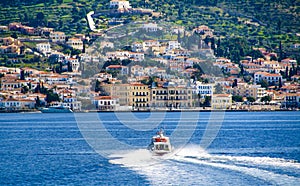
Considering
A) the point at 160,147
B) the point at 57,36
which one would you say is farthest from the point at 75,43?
the point at 160,147

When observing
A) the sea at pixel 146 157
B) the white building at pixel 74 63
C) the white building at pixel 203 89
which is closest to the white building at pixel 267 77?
the white building at pixel 203 89

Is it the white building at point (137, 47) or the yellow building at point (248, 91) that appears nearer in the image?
the yellow building at point (248, 91)

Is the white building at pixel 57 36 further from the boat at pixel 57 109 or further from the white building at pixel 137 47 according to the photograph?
the boat at pixel 57 109

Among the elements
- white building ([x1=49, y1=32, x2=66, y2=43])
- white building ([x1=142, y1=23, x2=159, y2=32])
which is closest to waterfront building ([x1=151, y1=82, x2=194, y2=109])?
white building ([x1=142, y1=23, x2=159, y2=32])

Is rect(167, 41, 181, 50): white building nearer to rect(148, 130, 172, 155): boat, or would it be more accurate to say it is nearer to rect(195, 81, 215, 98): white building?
rect(195, 81, 215, 98): white building

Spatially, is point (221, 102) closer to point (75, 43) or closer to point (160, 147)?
point (75, 43)

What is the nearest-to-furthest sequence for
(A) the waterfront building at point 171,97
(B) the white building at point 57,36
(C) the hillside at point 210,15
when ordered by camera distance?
(A) the waterfront building at point 171,97
(B) the white building at point 57,36
(C) the hillside at point 210,15

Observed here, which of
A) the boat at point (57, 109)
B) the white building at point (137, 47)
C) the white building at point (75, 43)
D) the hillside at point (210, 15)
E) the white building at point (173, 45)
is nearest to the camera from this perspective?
the boat at point (57, 109)

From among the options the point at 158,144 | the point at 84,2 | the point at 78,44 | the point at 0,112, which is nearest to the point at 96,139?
the point at 158,144

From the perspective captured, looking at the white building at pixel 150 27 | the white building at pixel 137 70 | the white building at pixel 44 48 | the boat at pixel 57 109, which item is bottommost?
the boat at pixel 57 109

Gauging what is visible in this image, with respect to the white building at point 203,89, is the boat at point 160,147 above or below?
above
